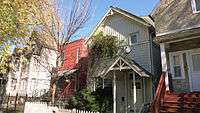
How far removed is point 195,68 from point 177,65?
1139mm

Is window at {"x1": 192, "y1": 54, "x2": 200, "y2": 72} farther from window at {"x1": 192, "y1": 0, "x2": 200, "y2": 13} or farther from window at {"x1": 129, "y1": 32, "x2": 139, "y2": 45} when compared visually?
window at {"x1": 129, "y1": 32, "x2": 139, "y2": 45}

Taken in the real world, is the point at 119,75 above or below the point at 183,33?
below

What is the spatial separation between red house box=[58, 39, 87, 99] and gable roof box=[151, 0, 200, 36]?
35.0 feet

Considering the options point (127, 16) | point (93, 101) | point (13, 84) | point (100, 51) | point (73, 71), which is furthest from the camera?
point (13, 84)

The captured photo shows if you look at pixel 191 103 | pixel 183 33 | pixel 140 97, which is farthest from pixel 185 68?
pixel 140 97

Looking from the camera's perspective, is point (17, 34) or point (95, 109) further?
point (95, 109)

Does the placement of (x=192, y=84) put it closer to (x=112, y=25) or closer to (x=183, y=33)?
(x=183, y=33)

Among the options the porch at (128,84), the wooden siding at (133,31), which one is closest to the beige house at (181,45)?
the porch at (128,84)

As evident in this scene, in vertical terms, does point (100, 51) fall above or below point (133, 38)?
below

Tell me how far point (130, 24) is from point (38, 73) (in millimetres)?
17035

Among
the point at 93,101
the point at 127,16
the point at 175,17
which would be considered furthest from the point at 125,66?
the point at 127,16

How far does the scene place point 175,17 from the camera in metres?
16.5

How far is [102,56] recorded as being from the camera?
21828 millimetres

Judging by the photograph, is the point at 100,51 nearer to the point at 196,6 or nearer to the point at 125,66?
the point at 125,66
